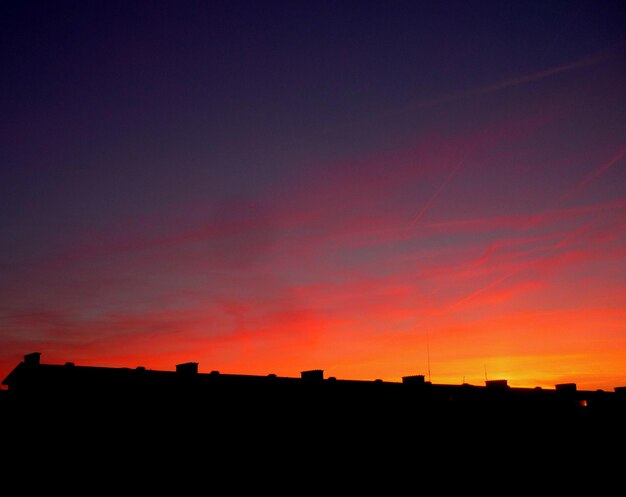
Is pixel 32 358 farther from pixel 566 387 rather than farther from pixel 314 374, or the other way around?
pixel 566 387

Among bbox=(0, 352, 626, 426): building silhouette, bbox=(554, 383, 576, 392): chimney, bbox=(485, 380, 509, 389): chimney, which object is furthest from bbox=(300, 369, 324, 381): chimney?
bbox=(554, 383, 576, 392): chimney

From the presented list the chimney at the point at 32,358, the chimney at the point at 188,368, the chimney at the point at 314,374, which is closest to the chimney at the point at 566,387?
the chimney at the point at 314,374

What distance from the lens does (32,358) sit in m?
25.8

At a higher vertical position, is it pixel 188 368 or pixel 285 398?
pixel 188 368

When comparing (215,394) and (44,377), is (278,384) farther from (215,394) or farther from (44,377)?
(44,377)

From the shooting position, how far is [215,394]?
2662 centimetres

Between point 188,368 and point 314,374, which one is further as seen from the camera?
point 314,374

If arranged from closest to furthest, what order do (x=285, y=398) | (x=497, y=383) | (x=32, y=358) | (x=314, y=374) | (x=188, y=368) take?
(x=32, y=358) → (x=188, y=368) → (x=285, y=398) → (x=314, y=374) → (x=497, y=383)

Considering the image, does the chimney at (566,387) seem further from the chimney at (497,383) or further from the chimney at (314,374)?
the chimney at (314,374)

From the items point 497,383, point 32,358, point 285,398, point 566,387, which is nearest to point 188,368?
point 285,398

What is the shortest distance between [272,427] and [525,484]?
15.4 metres

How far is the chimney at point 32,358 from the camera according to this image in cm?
2556

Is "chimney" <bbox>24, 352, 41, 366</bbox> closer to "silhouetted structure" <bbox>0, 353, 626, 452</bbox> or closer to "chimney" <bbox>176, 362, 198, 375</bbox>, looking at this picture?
"silhouetted structure" <bbox>0, 353, 626, 452</bbox>

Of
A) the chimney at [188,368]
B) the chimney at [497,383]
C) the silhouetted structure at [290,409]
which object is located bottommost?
the silhouetted structure at [290,409]
